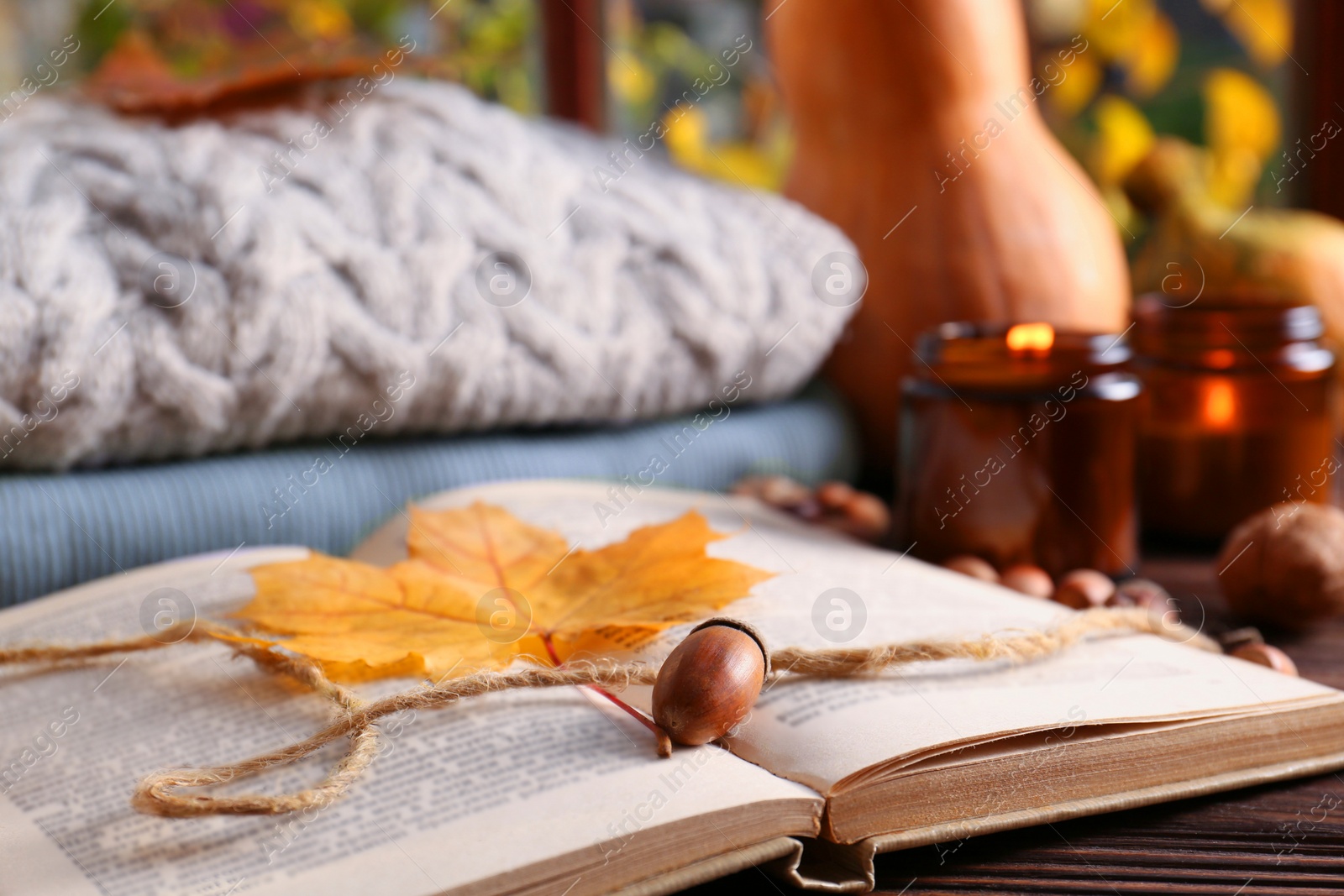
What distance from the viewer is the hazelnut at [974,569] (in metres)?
0.55

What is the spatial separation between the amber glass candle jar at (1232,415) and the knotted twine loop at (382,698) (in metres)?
0.21

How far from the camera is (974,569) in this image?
21.8 inches

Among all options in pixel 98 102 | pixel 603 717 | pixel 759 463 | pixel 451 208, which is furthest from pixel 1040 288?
pixel 98 102

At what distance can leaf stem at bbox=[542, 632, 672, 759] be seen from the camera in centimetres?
34

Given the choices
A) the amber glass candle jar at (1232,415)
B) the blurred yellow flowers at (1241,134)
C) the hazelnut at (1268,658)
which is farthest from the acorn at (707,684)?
the blurred yellow flowers at (1241,134)

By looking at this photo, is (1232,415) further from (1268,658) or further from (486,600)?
(486,600)

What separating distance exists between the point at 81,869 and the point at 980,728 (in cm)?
26

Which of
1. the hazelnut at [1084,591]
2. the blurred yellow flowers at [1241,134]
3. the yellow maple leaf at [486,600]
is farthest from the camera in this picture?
the blurred yellow flowers at [1241,134]

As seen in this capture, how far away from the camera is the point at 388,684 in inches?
15.6

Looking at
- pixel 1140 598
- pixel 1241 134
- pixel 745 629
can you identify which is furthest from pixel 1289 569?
pixel 1241 134

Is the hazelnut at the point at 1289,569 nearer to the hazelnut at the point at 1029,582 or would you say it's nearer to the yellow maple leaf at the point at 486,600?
the hazelnut at the point at 1029,582

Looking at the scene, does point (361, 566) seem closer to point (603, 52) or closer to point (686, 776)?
point (686, 776)

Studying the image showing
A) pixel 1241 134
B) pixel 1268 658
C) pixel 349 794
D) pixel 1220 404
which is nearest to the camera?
pixel 349 794

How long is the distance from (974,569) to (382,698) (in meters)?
0.31
